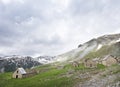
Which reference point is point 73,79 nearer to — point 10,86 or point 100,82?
point 100,82

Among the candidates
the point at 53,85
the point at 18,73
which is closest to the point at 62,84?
the point at 53,85

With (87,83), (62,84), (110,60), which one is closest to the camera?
(87,83)

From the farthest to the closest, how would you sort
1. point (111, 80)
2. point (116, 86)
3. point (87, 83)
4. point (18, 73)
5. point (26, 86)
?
point (18, 73) → point (26, 86) → point (87, 83) → point (111, 80) → point (116, 86)

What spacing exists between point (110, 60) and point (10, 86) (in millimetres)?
90249

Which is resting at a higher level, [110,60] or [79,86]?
[110,60]

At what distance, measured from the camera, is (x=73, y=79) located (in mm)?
98750

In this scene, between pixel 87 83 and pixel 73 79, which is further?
pixel 73 79

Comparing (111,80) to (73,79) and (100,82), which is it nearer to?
(100,82)

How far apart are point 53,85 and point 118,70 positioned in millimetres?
24322

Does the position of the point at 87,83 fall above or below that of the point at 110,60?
below

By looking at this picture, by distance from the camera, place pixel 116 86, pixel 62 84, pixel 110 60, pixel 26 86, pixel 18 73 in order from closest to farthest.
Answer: pixel 116 86 < pixel 62 84 < pixel 26 86 < pixel 18 73 < pixel 110 60

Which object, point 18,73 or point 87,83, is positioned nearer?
point 87,83

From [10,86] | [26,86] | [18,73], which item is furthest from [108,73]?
[18,73]

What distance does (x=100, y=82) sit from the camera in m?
82.2
